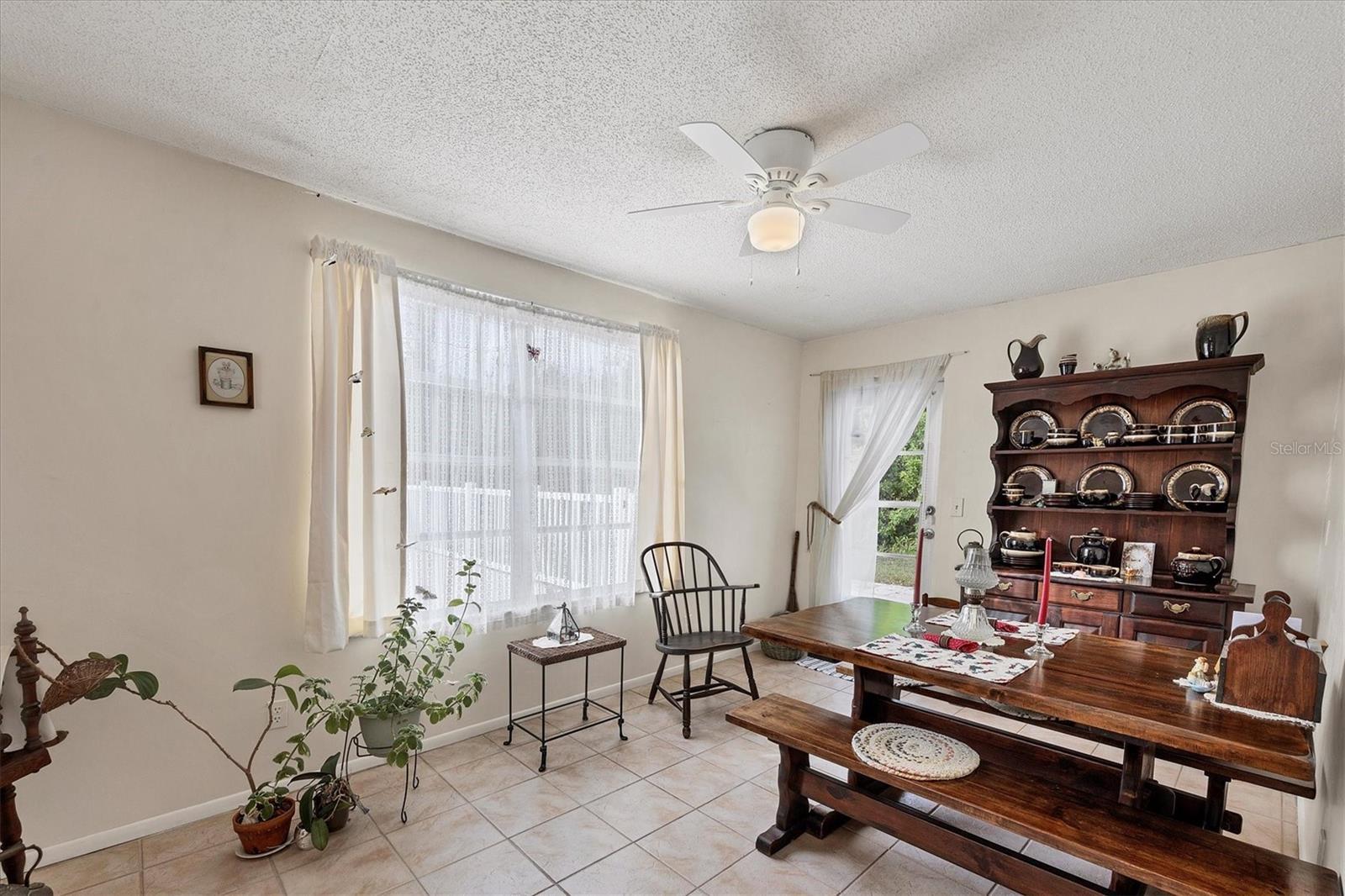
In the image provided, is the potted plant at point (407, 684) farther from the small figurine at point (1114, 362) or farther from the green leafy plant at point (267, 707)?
the small figurine at point (1114, 362)

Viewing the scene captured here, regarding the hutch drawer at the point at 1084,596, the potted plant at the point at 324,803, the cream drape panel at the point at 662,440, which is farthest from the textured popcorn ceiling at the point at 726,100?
the potted plant at the point at 324,803

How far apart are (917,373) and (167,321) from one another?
4232 mm

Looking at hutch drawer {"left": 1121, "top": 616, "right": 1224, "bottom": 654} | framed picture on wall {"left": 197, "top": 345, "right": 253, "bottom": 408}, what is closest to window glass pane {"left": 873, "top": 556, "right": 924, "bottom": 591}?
hutch drawer {"left": 1121, "top": 616, "right": 1224, "bottom": 654}

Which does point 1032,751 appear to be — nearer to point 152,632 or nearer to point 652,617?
point 652,617

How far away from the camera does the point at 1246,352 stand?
3010mm

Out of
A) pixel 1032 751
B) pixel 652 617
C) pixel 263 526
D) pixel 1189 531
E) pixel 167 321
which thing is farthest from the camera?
pixel 652 617

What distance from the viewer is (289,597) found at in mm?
2488

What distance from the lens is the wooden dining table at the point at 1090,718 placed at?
4.55ft

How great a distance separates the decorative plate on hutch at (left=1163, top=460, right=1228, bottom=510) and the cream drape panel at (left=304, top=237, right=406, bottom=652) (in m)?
3.96

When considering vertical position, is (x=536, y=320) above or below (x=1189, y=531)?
above

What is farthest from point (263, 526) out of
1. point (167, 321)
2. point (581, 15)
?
point (581, 15)

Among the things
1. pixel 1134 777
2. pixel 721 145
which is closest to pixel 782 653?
pixel 1134 777

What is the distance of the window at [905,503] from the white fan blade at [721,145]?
294 cm

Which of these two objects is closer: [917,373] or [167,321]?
[167,321]
